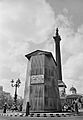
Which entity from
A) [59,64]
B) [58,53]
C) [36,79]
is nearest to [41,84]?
[36,79]

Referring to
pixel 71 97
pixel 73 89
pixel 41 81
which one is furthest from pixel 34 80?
pixel 73 89

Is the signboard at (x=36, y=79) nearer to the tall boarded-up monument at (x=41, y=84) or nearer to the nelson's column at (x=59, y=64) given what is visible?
the tall boarded-up monument at (x=41, y=84)

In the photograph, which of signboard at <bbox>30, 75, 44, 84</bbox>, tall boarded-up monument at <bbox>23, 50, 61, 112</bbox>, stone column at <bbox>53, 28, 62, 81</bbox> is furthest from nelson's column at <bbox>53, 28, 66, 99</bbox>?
signboard at <bbox>30, 75, 44, 84</bbox>

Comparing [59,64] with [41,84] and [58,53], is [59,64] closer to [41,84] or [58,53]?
[58,53]

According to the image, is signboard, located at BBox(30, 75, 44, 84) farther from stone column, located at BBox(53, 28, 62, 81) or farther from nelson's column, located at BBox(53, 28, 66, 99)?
stone column, located at BBox(53, 28, 62, 81)

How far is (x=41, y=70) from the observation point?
75.3 feet

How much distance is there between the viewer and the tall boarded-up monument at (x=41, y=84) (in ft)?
69.5

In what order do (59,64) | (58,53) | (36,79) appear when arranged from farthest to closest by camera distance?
1. (58,53)
2. (59,64)
3. (36,79)

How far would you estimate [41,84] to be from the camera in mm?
21922

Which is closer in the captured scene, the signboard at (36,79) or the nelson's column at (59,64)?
the signboard at (36,79)

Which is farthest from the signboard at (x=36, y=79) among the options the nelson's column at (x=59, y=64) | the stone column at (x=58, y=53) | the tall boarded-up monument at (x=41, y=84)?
the stone column at (x=58, y=53)

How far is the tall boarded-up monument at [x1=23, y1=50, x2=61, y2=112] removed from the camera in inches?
834

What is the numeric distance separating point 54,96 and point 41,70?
14.6 ft

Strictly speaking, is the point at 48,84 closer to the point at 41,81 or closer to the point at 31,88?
the point at 41,81
